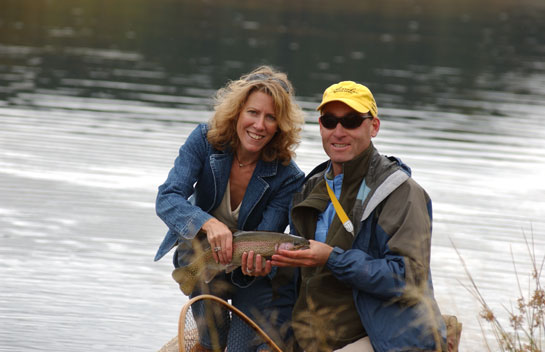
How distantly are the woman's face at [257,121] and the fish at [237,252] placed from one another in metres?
0.60

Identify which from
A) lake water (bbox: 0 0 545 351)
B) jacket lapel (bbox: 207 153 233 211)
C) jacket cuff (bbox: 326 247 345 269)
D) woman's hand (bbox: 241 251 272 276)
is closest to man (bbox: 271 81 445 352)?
jacket cuff (bbox: 326 247 345 269)

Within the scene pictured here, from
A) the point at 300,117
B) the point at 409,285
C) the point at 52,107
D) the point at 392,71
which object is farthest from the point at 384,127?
the point at 409,285

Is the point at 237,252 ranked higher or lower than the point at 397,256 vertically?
lower

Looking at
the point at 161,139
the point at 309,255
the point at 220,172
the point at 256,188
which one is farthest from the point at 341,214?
the point at 161,139

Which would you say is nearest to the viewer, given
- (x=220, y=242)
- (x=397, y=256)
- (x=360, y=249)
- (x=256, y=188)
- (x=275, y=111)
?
(x=397, y=256)

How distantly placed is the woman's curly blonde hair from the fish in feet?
2.17

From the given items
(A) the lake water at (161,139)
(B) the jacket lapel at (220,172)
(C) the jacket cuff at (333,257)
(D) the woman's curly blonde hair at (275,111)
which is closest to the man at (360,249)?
(C) the jacket cuff at (333,257)

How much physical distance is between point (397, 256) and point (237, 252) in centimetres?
79

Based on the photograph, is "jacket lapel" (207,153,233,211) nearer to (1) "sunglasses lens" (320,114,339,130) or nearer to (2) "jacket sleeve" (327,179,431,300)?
(1) "sunglasses lens" (320,114,339,130)

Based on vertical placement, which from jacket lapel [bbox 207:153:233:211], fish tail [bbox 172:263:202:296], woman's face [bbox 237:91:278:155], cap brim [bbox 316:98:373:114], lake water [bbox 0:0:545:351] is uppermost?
cap brim [bbox 316:98:373:114]

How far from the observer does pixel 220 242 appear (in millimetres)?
4461

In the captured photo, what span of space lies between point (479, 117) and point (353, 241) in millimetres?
12189

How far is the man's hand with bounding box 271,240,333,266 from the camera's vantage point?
13.4 feet

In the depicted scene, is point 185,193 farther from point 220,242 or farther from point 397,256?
point 397,256
